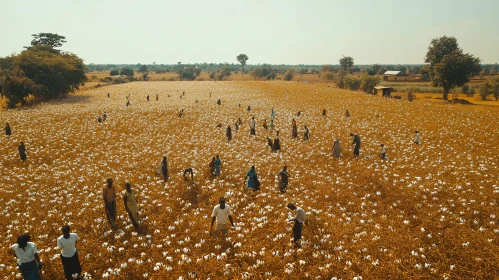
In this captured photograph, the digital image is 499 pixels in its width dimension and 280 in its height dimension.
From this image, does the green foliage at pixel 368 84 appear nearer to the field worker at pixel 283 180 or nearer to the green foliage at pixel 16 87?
the field worker at pixel 283 180

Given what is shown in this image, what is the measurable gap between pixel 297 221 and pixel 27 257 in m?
8.63

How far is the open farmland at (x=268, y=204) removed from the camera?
400 inches

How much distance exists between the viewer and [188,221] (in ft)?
43.8

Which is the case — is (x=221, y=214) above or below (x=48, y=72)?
below

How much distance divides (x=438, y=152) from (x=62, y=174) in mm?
27877

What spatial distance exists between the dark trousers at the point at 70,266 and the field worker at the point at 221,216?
15.1ft

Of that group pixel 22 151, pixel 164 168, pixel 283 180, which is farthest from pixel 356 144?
pixel 22 151

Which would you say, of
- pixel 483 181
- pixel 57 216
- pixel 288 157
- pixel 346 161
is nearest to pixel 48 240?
pixel 57 216

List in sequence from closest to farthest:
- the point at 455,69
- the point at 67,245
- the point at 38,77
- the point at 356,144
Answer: the point at 67,245, the point at 356,144, the point at 38,77, the point at 455,69

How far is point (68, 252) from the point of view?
9023 millimetres

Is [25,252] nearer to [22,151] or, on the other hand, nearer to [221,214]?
[221,214]

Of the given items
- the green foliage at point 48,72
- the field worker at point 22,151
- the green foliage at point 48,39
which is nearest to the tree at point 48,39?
the green foliage at point 48,39

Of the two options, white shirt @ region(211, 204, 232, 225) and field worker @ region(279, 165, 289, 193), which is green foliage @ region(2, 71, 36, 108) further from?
white shirt @ region(211, 204, 232, 225)

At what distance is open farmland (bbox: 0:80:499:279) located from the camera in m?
10.2
